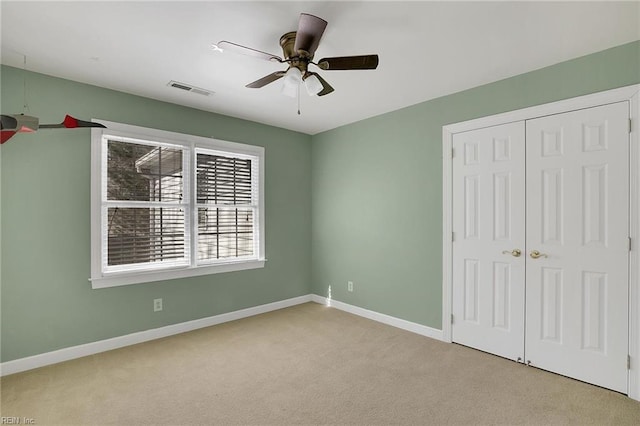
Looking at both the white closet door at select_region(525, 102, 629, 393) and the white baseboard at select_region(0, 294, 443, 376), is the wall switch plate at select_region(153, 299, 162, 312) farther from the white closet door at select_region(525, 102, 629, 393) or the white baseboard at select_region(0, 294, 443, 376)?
the white closet door at select_region(525, 102, 629, 393)

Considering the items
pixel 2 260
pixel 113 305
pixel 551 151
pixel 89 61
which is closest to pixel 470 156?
pixel 551 151

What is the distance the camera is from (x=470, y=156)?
10.9ft

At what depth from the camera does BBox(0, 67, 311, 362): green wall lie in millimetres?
2785

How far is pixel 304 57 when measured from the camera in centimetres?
220

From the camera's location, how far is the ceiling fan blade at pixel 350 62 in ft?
6.66

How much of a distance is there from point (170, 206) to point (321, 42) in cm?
246

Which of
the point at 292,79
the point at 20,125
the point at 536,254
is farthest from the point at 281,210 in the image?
the point at 536,254

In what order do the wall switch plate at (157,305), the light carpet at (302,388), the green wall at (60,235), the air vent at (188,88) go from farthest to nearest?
the wall switch plate at (157,305) < the air vent at (188,88) < the green wall at (60,235) < the light carpet at (302,388)

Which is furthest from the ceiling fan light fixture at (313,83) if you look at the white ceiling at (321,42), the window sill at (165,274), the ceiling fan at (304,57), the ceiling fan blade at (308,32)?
the window sill at (165,274)

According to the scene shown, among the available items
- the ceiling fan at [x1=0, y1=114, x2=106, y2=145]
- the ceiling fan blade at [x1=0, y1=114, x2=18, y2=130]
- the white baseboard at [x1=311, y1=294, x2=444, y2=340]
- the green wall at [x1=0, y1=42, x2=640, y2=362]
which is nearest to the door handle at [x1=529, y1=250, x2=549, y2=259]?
the green wall at [x1=0, y1=42, x2=640, y2=362]

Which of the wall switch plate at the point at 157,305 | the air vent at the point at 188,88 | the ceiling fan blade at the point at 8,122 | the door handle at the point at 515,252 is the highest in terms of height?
the air vent at the point at 188,88

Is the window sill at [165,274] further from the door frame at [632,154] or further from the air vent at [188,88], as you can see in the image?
the door frame at [632,154]

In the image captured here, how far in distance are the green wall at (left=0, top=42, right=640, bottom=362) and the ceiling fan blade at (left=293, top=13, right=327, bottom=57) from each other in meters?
2.03

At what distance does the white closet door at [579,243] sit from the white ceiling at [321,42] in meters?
0.68
